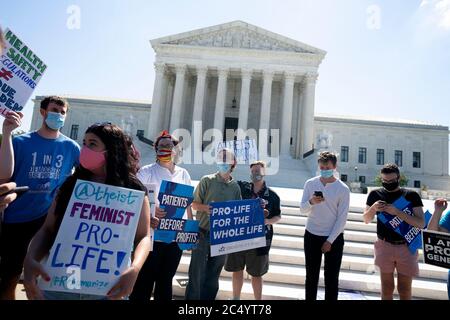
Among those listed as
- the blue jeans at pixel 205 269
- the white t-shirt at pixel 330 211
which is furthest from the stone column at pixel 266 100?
the blue jeans at pixel 205 269

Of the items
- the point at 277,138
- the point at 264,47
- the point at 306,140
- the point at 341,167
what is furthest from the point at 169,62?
the point at 341,167

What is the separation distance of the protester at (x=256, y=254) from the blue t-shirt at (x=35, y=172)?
256 cm

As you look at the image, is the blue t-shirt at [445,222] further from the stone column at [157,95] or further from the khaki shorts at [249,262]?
the stone column at [157,95]

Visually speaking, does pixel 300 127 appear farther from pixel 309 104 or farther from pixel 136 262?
pixel 136 262

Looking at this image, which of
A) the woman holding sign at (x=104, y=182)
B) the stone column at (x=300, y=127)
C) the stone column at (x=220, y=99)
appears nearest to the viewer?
the woman holding sign at (x=104, y=182)

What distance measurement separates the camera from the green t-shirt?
4.10 m

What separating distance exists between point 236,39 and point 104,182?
35.6m

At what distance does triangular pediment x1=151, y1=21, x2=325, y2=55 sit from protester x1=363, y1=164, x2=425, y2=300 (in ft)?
107

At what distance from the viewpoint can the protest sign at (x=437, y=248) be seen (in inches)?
115

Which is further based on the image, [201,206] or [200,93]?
[200,93]

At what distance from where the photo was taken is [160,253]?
3.49 metres

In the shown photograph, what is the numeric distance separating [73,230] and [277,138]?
108ft

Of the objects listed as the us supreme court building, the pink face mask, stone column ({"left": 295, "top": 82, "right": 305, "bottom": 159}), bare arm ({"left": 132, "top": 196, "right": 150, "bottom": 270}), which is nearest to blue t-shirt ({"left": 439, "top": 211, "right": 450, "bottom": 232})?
bare arm ({"left": 132, "top": 196, "right": 150, "bottom": 270})

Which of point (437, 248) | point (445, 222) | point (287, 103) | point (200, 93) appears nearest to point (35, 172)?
point (437, 248)
